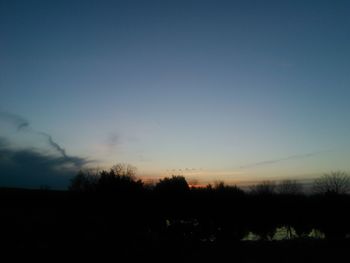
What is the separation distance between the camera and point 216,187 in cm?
6781

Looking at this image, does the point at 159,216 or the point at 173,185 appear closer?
the point at 159,216

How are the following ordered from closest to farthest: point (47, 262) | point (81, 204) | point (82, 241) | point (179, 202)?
point (47, 262)
point (82, 241)
point (81, 204)
point (179, 202)

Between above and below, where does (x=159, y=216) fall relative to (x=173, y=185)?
below

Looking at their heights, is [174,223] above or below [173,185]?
below

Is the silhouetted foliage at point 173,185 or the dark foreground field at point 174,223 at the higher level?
the silhouetted foliage at point 173,185

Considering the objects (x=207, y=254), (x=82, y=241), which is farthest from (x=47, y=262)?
(x=207, y=254)

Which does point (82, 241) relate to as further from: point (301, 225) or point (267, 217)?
point (301, 225)

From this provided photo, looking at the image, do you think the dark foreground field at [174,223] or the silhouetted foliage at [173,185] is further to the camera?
the silhouetted foliage at [173,185]

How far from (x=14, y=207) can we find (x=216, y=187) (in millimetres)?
35162

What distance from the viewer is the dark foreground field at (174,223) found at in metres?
40.2

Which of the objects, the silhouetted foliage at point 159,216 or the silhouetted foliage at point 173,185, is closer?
the silhouetted foliage at point 159,216

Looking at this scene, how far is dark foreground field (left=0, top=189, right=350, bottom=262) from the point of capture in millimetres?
40156

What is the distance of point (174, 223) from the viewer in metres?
56.0

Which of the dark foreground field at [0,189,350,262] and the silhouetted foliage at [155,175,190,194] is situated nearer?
the dark foreground field at [0,189,350,262]
